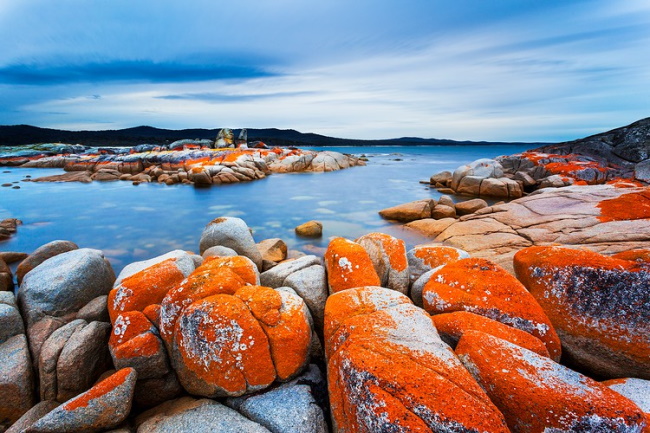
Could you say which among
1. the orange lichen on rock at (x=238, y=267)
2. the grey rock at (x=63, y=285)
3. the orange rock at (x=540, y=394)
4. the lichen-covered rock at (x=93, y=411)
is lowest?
the lichen-covered rock at (x=93, y=411)

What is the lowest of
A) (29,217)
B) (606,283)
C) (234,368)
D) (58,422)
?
(29,217)

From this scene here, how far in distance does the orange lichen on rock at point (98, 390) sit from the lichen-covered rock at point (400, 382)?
2418 millimetres

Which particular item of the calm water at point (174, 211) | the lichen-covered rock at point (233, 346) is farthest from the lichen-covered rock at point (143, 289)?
the calm water at point (174, 211)

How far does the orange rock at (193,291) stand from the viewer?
4250 millimetres

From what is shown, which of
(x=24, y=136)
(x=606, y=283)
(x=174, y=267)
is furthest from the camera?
(x=24, y=136)

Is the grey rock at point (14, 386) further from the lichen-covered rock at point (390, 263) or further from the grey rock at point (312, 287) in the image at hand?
the lichen-covered rock at point (390, 263)

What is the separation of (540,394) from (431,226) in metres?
11.4

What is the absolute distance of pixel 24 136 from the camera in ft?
365

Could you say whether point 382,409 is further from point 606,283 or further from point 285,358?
point 606,283

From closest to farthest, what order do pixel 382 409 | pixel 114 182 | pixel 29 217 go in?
pixel 382 409
pixel 29 217
pixel 114 182

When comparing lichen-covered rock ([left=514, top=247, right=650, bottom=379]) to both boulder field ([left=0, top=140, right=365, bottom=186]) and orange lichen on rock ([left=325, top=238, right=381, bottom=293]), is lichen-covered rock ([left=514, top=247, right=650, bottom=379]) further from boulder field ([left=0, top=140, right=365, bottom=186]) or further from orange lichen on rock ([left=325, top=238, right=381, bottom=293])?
boulder field ([left=0, top=140, right=365, bottom=186])

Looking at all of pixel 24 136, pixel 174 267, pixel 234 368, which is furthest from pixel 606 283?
pixel 24 136

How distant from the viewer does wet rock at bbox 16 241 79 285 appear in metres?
7.53

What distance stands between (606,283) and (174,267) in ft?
20.8
